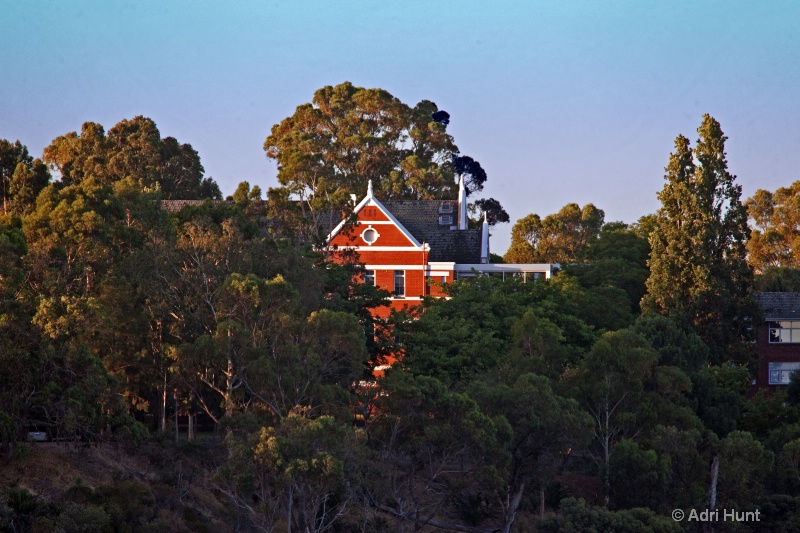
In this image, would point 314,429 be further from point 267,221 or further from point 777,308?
point 777,308

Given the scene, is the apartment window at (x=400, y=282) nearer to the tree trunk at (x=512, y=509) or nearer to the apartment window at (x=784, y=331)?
the apartment window at (x=784, y=331)

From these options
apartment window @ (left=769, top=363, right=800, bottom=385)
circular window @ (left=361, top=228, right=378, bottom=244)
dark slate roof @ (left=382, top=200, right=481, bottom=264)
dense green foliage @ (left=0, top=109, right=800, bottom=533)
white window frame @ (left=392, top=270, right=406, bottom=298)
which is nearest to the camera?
dense green foliage @ (left=0, top=109, right=800, bottom=533)

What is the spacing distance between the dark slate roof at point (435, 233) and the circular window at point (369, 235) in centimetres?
286

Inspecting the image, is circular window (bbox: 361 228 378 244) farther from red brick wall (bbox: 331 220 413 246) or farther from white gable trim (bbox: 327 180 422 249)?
white gable trim (bbox: 327 180 422 249)

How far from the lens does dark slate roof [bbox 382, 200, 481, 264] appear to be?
Result: 58062 mm

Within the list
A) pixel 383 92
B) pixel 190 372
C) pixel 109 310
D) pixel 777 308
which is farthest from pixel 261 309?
pixel 383 92

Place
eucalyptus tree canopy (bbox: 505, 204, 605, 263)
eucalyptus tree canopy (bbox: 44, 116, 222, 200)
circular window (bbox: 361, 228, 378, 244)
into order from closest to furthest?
circular window (bbox: 361, 228, 378, 244)
eucalyptus tree canopy (bbox: 44, 116, 222, 200)
eucalyptus tree canopy (bbox: 505, 204, 605, 263)

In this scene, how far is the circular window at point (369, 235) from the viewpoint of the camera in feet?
183

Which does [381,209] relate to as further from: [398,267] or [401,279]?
[401,279]

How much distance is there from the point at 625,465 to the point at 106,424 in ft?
54.2

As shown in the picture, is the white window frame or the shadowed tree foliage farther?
the white window frame

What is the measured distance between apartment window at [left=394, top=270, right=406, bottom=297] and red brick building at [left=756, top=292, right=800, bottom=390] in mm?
17015

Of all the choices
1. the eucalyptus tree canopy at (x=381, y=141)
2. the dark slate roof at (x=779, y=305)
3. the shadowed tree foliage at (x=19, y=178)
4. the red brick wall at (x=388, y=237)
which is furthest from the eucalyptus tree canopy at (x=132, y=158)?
the dark slate roof at (x=779, y=305)

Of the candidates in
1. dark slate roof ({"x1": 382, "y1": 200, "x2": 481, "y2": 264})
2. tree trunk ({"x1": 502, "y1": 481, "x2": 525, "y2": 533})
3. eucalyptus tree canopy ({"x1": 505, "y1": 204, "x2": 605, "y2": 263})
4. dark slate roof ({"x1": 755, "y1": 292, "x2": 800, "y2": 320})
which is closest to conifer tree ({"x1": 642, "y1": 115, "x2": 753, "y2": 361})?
dark slate roof ({"x1": 755, "y1": 292, "x2": 800, "y2": 320})
